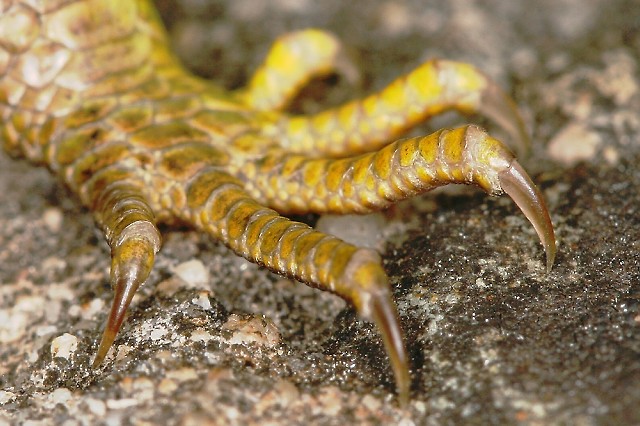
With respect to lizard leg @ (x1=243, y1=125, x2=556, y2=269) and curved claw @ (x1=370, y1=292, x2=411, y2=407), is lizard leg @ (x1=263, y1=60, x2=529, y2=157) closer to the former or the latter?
lizard leg @ (x1=243, y1=125, x2=556, y2=269)

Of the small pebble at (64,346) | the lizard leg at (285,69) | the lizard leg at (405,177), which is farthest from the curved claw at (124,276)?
the lizard leg at (285,69)

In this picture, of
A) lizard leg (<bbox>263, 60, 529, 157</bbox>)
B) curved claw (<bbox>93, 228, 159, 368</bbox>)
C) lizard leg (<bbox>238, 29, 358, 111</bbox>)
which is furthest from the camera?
lizard leg (<bbox>238, 29, 358, 111</bbox>)

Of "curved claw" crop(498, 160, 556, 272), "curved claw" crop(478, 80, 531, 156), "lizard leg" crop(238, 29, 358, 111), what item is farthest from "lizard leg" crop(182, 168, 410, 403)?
"curved claw" crop(478, 80, 531, 156)

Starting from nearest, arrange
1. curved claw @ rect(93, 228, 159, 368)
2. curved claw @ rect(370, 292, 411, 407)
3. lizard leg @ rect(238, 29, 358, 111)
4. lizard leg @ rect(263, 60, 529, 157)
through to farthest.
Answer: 1. curved claw @ rect(370, 292, 411, 407)
2. curved claw @ rect(93, 228, 159, 368)
3. lizard leg @ rect(263, 60, 529, 157)
4. lizard leg @ rect(238, 29, 358, 111)

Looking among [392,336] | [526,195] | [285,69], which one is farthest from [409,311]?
[285,69]

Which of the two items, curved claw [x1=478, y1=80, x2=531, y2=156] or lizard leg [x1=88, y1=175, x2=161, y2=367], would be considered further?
curved claw [x1=478, y1=80, x2=531, y2=156]

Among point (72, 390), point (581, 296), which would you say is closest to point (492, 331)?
point (581, 296)

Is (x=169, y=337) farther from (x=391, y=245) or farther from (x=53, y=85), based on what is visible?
(x=53, y=85)

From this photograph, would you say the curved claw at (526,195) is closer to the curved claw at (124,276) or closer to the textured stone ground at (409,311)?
the textured stone ground at (409,311)

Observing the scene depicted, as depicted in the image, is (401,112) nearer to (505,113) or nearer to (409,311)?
(505,113)
